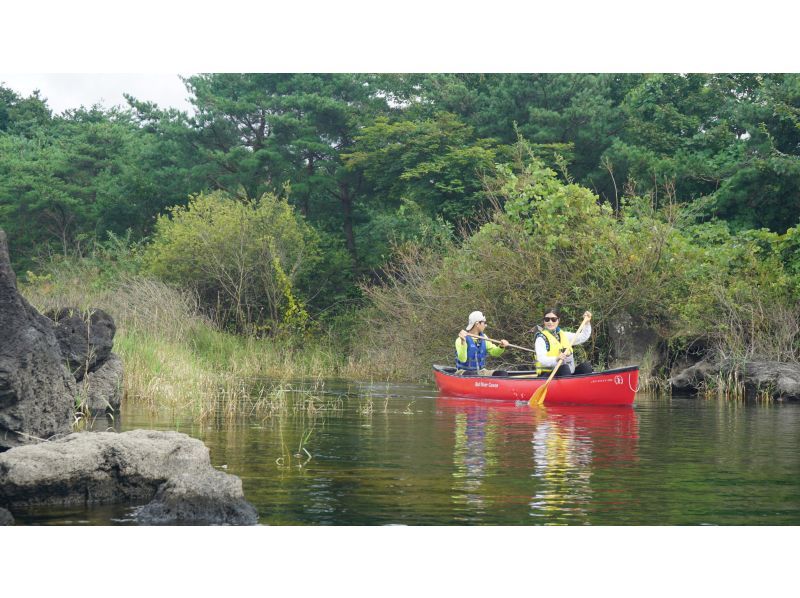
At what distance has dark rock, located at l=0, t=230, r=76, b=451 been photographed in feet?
39.4

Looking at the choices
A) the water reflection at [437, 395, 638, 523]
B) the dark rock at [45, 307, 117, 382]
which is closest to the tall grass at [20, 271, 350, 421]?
the dark rock at [45, 307, 117, 382]

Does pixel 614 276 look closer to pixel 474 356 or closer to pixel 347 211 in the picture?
pixel 474 356

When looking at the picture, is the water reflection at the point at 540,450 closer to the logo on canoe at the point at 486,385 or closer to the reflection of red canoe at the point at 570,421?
the reflection of red canoe at the point at 570,421

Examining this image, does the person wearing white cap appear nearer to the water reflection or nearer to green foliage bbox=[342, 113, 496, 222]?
the water reflection

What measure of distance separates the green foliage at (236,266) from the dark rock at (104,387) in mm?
15416

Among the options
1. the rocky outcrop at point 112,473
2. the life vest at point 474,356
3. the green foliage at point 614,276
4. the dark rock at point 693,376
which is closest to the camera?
the rocky outcrop at point 112,473

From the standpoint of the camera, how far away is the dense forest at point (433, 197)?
83.8 feet

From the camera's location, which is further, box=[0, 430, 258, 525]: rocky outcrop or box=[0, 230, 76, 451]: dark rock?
box=[0, 230, 76, 451]: dark rock

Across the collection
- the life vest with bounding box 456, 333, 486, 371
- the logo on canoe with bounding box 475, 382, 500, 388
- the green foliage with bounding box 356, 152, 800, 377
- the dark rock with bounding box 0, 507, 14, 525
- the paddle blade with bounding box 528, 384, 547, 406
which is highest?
the green foliage with bounding box 356, 152, 800, 377

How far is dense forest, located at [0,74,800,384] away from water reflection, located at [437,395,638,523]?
18.6 feet

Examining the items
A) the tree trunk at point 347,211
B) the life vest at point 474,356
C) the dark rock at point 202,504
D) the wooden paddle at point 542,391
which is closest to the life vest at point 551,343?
the wooden paddle at point 542,391

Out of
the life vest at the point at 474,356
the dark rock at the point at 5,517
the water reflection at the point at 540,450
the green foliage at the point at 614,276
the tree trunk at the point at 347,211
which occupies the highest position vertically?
the tree trunk at the point at 347,211

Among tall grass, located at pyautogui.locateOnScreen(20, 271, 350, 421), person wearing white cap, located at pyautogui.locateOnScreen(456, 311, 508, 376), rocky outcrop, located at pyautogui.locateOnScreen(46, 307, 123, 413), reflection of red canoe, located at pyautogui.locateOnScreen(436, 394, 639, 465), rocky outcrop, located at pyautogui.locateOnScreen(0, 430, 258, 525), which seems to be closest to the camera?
rocky outcrop, located at pyautogui.locateOnScreen(0, 430, 258, 525)

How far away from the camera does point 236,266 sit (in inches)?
1395
